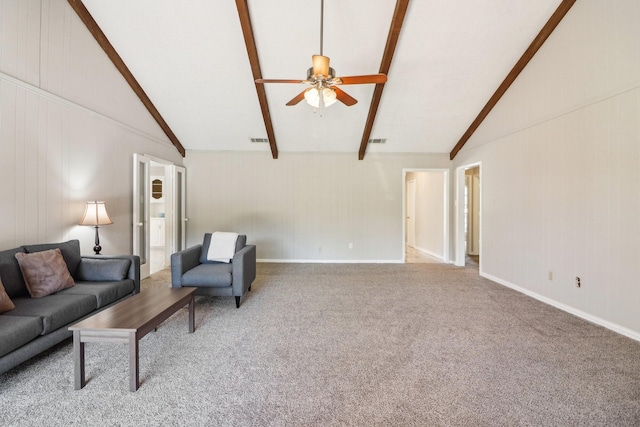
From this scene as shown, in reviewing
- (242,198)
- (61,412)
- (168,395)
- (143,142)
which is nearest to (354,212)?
(242,198)

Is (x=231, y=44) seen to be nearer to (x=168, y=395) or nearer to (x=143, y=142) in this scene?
(x=143, y=142)

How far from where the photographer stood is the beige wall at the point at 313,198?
6.18m

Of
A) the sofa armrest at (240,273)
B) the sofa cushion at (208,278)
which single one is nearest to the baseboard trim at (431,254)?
the sofa armrest at (240,273)

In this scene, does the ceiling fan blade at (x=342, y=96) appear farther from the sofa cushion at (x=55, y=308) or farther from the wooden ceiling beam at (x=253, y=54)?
the sofa cushion at (x=55, y=308)

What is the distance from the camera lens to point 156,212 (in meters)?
7.79

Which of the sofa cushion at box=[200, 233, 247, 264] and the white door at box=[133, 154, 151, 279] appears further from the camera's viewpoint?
the white door at box=[133, 154, 151, 279]

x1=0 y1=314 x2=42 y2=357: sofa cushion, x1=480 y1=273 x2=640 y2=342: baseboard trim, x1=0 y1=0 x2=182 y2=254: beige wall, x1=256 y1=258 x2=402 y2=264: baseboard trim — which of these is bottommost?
x1=480 y1=273 x2=640 y2=342: baseboard trim

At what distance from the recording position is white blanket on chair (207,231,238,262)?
12.6 feet

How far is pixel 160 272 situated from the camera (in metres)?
5.21

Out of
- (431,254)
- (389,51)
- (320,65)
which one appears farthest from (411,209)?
(320,65)

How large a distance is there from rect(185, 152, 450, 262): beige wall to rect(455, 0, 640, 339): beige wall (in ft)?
7.41

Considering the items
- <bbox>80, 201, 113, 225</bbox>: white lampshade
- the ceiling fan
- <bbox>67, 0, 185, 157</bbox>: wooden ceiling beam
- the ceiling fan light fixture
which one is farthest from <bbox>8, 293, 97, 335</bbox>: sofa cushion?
<bbox>67, 0, 185, 157</bbox>: wooden ceiling beam

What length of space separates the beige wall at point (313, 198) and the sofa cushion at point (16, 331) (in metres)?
4.24

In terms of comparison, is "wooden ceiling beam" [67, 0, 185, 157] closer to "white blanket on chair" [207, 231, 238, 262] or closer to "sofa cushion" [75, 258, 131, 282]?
"white blanket on chair" [207, 231, 238, 262]
